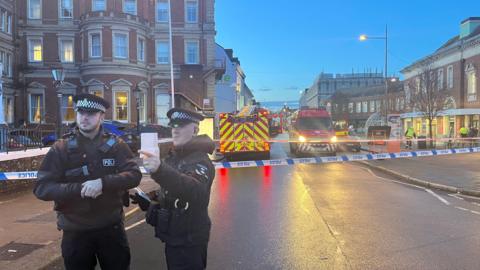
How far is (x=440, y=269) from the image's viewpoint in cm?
527

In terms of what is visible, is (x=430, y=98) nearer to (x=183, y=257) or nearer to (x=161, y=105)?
(x=161, y=105)

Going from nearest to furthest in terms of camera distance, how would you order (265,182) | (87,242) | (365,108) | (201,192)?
(201,192), (87,242), (265,182), (365,108)

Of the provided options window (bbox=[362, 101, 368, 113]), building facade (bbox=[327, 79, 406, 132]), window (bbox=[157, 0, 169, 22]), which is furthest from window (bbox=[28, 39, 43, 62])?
window (bbox=[362, 101, 368, 113])

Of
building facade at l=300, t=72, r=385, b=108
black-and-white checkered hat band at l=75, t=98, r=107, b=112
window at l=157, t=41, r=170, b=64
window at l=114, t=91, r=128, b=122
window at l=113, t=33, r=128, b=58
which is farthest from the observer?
building facade at l=300, t=72, r=385, b=108

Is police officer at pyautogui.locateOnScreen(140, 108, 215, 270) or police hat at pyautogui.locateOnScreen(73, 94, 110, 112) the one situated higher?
police hat at pyautogui.locateOnScreen(73, 94, 110, 112)

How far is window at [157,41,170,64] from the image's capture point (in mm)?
41812

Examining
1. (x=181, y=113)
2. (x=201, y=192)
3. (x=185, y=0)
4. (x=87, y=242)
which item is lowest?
(x=87, y=242)

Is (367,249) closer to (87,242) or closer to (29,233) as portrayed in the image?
(87,242)

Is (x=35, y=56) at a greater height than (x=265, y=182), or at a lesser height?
greater

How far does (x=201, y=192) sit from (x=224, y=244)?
3528 millimetres

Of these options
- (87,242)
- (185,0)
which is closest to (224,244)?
(87,242)

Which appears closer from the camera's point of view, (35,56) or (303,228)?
(303,228)

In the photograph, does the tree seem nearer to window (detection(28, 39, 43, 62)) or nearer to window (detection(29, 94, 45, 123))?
window (detection(29, 94, 45, 123))

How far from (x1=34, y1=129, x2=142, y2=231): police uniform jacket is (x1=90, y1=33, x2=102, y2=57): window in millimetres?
35695
